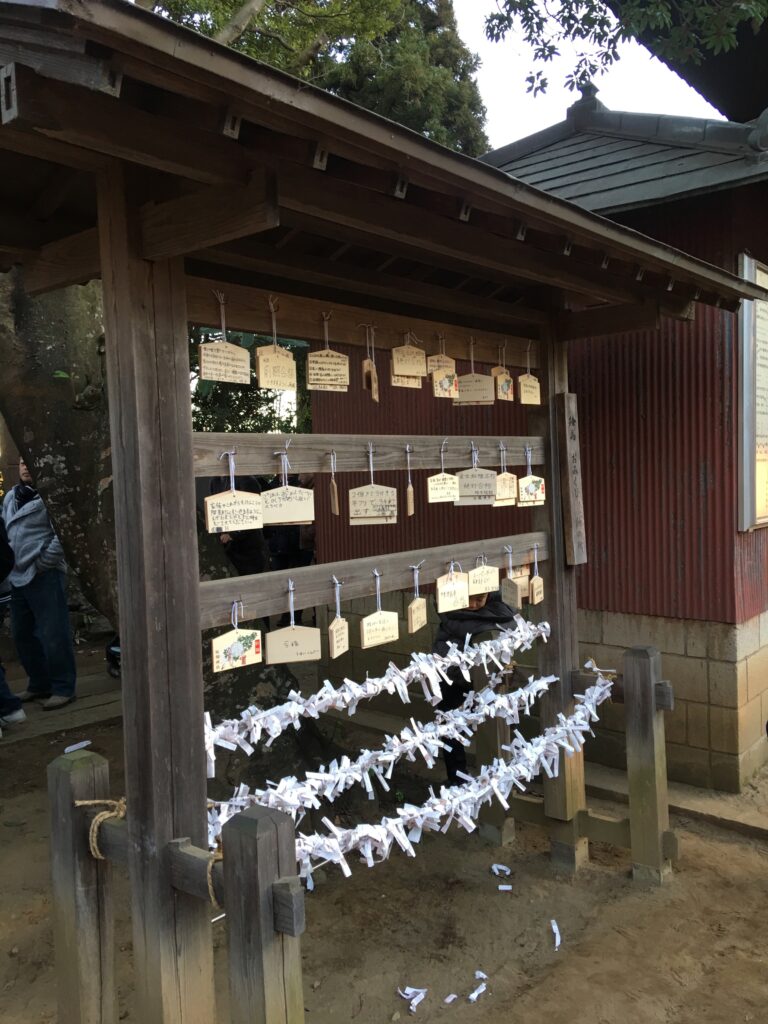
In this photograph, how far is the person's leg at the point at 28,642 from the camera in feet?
22.7

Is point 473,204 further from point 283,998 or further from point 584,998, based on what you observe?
point 584,998

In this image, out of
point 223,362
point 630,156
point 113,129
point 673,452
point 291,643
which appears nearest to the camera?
point 113,129

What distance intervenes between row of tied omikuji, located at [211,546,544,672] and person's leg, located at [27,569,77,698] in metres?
4.14

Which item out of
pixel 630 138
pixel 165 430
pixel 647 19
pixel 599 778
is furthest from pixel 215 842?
pixel 647 19

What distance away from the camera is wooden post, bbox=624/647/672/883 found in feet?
12.7

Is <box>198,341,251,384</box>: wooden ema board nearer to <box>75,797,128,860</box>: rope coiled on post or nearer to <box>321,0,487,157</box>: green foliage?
<box>75,797,128,860</box>: rope coiled on post

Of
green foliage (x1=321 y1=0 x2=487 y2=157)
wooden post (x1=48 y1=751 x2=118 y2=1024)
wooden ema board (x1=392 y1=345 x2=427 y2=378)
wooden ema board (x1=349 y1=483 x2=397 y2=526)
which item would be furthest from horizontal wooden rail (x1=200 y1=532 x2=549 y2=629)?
green foliage (x1=321 y1=0 x2=487 y2=157)

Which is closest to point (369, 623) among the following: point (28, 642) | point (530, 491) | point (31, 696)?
point (530, 491)

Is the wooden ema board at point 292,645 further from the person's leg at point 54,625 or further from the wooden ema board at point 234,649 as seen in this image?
the person's leg at point 54,625

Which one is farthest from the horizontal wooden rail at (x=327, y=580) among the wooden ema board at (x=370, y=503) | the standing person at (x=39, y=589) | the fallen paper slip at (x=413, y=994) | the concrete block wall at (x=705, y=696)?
the standing person at (x=39, y=589)

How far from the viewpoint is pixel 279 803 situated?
2660mm

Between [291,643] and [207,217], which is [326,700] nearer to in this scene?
[291,643]

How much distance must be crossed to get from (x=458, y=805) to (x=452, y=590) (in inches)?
36.5

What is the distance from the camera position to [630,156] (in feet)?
18.1
